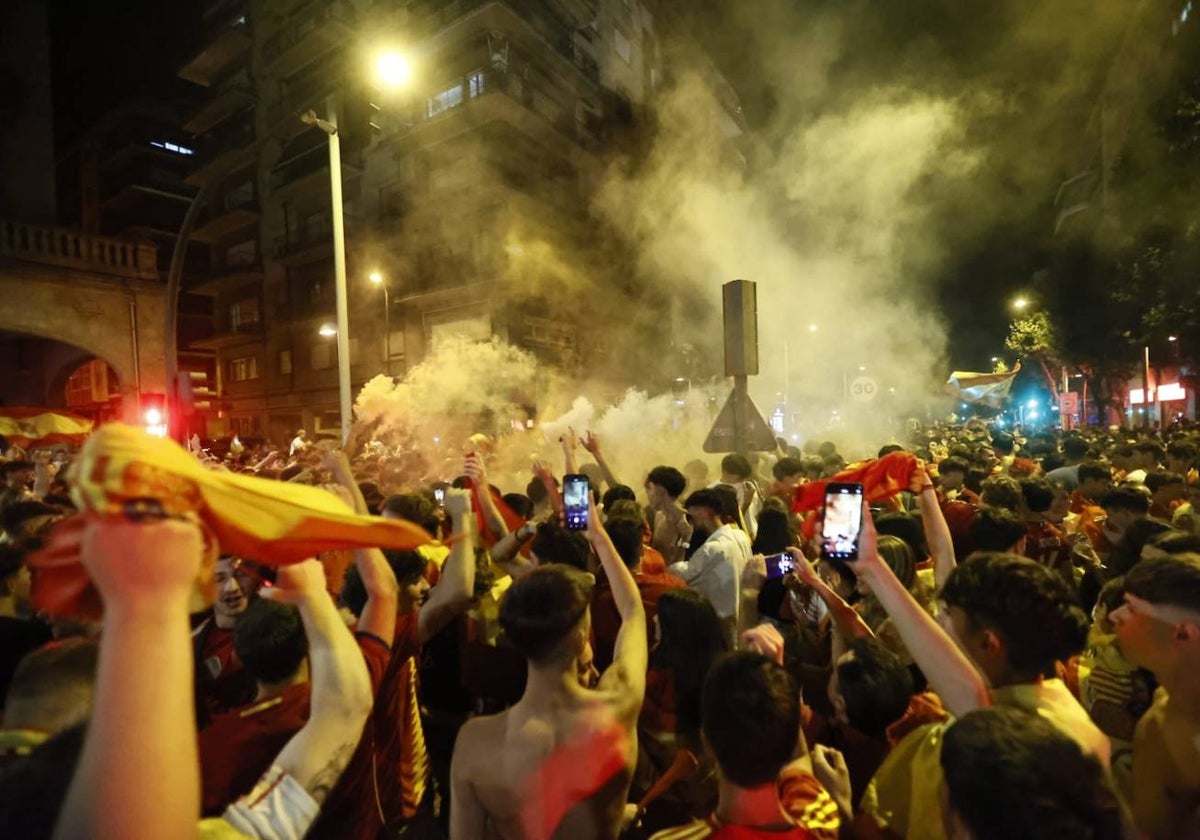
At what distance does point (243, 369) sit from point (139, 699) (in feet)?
117

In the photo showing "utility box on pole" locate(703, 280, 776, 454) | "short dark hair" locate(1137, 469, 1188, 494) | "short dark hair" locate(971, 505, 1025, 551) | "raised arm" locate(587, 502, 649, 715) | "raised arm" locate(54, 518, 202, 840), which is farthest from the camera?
"utility box on pole" locate(703, 280, 776, 454)

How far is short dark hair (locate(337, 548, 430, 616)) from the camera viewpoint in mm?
3203

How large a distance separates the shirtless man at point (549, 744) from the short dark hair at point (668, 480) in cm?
328

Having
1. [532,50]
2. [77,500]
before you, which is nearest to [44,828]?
[77,500]

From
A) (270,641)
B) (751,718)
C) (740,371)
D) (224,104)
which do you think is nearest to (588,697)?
(751,718)

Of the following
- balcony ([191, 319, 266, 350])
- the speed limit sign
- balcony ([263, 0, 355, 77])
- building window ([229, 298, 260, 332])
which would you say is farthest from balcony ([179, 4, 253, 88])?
the speed limit sign

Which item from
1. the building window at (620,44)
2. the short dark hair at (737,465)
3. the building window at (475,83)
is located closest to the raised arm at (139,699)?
the short dark hair at (737,465)

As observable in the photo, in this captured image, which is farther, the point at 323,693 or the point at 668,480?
the point at 668,480

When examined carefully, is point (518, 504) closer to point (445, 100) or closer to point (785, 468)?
point (785, 468)

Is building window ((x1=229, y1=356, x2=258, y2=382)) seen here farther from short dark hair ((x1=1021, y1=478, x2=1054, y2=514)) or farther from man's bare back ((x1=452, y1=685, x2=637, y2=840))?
man's bare back ((x1=452, y1=685, x2=637, y2=840))

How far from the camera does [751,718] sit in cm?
163

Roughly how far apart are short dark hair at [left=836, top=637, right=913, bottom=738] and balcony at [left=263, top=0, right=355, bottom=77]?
3042 centimetres

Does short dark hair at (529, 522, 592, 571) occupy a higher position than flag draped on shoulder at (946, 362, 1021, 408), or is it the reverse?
flag draped on shoulder at (946, 362, 1021, 408)

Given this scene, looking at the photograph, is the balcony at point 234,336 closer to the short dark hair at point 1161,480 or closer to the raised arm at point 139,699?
the short dark hair at point 1161,480
